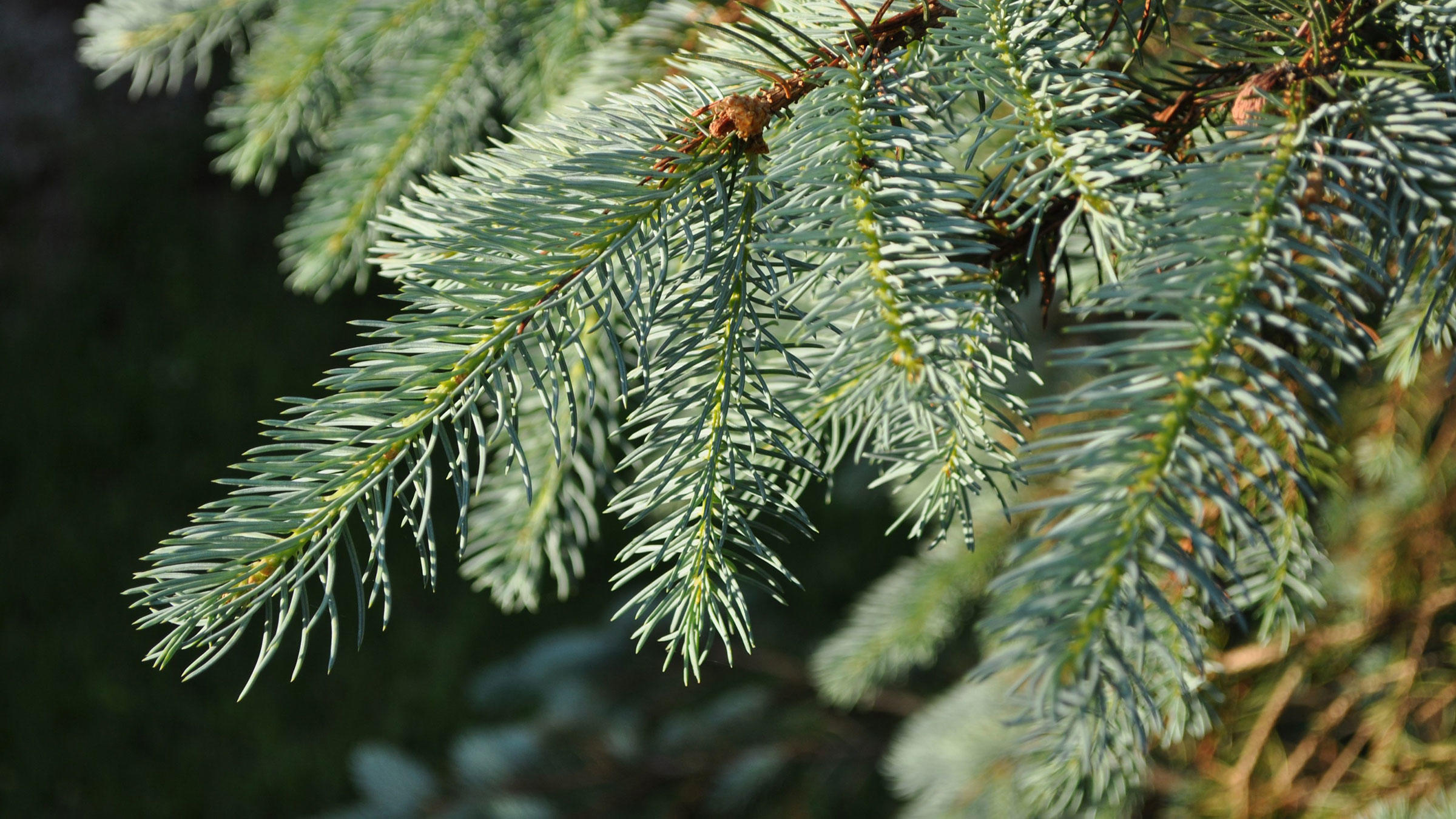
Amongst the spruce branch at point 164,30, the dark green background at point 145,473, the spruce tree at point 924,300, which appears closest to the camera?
the spruce tree at point 924,300

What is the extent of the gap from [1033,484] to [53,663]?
6.23 ft

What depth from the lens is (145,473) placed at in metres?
2.29

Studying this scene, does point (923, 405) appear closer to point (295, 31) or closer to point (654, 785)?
point (295, 31)

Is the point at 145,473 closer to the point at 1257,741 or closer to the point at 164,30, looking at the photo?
the point at 164,30

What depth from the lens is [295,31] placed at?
2.11 ft

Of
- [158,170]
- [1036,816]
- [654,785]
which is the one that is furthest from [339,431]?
[158,170]

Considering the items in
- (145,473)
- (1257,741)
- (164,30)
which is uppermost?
(164,30)

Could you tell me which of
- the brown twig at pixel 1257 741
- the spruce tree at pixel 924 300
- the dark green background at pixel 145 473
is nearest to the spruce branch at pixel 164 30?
the spruce tree at pixel 924 300

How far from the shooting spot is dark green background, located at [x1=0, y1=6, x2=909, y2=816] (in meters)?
1.82

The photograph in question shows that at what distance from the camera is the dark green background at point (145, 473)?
182 cm

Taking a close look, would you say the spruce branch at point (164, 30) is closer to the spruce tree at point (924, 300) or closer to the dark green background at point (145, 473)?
the spruce tree at point (924, 300)

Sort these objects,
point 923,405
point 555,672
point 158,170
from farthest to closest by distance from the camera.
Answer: point 158,170 → point 555,672 → point 923,405

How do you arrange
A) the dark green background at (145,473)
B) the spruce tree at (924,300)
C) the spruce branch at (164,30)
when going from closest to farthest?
the spruce tree at (924,300), the spruce branch at (164,30), the dark green background at (145,473)

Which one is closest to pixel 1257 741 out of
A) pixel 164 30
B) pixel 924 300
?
pixel 924 300
